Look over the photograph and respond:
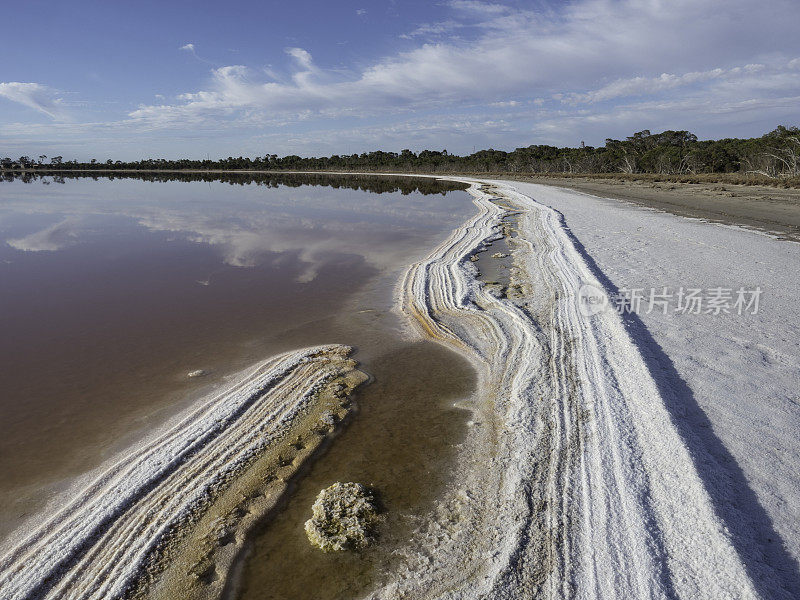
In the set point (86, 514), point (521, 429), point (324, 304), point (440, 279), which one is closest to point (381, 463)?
point (521, 429)

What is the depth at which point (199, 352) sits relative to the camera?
732 centimetres

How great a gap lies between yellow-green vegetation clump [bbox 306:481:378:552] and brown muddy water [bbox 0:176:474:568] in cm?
13

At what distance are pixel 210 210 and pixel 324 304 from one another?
24.4 metres

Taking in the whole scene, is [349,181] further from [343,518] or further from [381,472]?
[343,518]

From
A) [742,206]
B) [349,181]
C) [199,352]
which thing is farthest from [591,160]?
[199,352]

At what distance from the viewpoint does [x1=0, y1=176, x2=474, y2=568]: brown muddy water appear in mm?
4398

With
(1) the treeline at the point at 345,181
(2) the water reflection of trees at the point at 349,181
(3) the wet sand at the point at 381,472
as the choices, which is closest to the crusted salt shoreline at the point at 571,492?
(3) the wet sand at the point at 381,472

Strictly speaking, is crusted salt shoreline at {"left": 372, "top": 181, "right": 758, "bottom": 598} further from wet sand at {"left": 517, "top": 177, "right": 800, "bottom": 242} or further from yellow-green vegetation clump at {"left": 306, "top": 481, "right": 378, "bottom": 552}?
wet sand at {"left": 517, "top": 177, "right": 800, "bottom": 242}

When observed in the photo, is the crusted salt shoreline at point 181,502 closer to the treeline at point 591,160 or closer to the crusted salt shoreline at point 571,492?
the crusted salt shoreline at point 571,492

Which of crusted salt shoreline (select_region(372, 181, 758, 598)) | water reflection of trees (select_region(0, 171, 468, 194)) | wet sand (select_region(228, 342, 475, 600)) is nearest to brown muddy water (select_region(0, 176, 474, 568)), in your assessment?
wet sand (select_region(228, 342, 475, 600))

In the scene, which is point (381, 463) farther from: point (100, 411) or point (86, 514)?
point (100, 411)

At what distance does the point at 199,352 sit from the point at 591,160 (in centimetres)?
8375

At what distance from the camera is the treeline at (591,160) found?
4744cm

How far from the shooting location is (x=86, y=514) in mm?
3877
